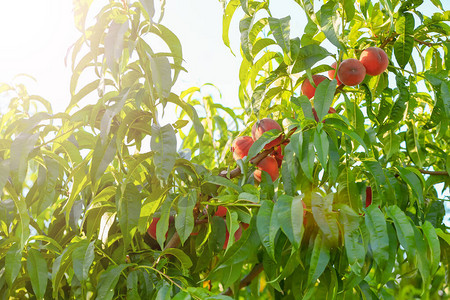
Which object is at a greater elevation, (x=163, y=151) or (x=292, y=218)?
(x=163, y=151)

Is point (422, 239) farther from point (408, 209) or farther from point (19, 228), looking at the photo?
point (19, 228)

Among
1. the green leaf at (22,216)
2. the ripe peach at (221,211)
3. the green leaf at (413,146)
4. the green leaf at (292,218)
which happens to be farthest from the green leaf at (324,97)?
the green leaf at (22,216)

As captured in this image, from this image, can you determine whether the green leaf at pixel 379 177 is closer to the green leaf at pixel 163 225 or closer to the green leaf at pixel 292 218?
the green leaf at pixel 292 218

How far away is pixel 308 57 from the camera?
85cm

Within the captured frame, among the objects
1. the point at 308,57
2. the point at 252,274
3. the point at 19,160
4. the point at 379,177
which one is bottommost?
the point at 252,274

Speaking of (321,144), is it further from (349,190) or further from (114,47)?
(114,47)

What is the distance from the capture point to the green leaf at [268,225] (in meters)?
0.69

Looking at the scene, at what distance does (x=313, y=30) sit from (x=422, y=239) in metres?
0.42

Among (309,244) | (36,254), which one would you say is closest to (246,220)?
(309,244)

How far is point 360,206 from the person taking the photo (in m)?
0.85

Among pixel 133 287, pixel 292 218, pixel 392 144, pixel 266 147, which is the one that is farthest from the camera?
pixel 392 144

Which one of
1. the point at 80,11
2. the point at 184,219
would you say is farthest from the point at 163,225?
the point at 80,11

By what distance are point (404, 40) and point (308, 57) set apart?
9.9 inches

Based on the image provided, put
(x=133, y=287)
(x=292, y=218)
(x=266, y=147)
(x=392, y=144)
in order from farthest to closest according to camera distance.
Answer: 1. (x=392, y=144)
2. (x=266, y=147)
3. (x=133, y=287)
4. (x=292, y=218)
